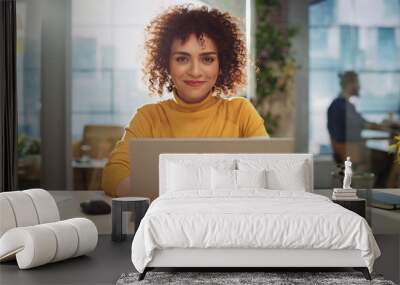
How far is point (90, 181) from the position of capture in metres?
8.46

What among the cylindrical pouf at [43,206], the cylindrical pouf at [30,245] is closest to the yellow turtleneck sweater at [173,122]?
the cylindrical pouf at [43,206]

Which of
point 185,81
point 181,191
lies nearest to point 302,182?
point 181,191

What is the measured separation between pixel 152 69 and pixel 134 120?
599 mm

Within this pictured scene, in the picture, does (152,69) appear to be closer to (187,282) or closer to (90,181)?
(90,181)

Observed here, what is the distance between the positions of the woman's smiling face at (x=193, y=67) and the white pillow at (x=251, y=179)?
4.55 feet

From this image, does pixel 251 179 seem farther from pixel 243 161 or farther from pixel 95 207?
pixel 95 207

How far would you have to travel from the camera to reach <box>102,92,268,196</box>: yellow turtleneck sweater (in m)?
8.45

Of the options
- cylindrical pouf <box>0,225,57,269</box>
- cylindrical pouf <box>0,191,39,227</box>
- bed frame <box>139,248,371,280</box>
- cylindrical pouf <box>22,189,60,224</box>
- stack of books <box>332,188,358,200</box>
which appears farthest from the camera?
stack of books <box>332,188,358,200</box>

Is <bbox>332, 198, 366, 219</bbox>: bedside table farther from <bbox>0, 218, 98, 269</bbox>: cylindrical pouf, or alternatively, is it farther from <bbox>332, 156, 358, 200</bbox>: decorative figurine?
<bbox>0, 218, 98, 269</bbox>: cylindrical pouf

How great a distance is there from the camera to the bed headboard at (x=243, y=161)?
25.5 feet

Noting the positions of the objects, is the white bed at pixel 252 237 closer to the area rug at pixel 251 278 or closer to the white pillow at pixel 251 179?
the area rug at pixel 251 278

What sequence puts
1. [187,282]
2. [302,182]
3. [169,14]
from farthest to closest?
[169,14]
[302,182]
[187,282]

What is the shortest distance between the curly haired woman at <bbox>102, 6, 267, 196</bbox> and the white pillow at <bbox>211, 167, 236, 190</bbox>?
3.45 ft

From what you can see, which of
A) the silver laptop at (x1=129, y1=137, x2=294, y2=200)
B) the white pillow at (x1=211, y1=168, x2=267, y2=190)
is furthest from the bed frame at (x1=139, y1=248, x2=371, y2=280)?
the silver laptop at (x1=129, y1=137, x2=294, y2=200)
